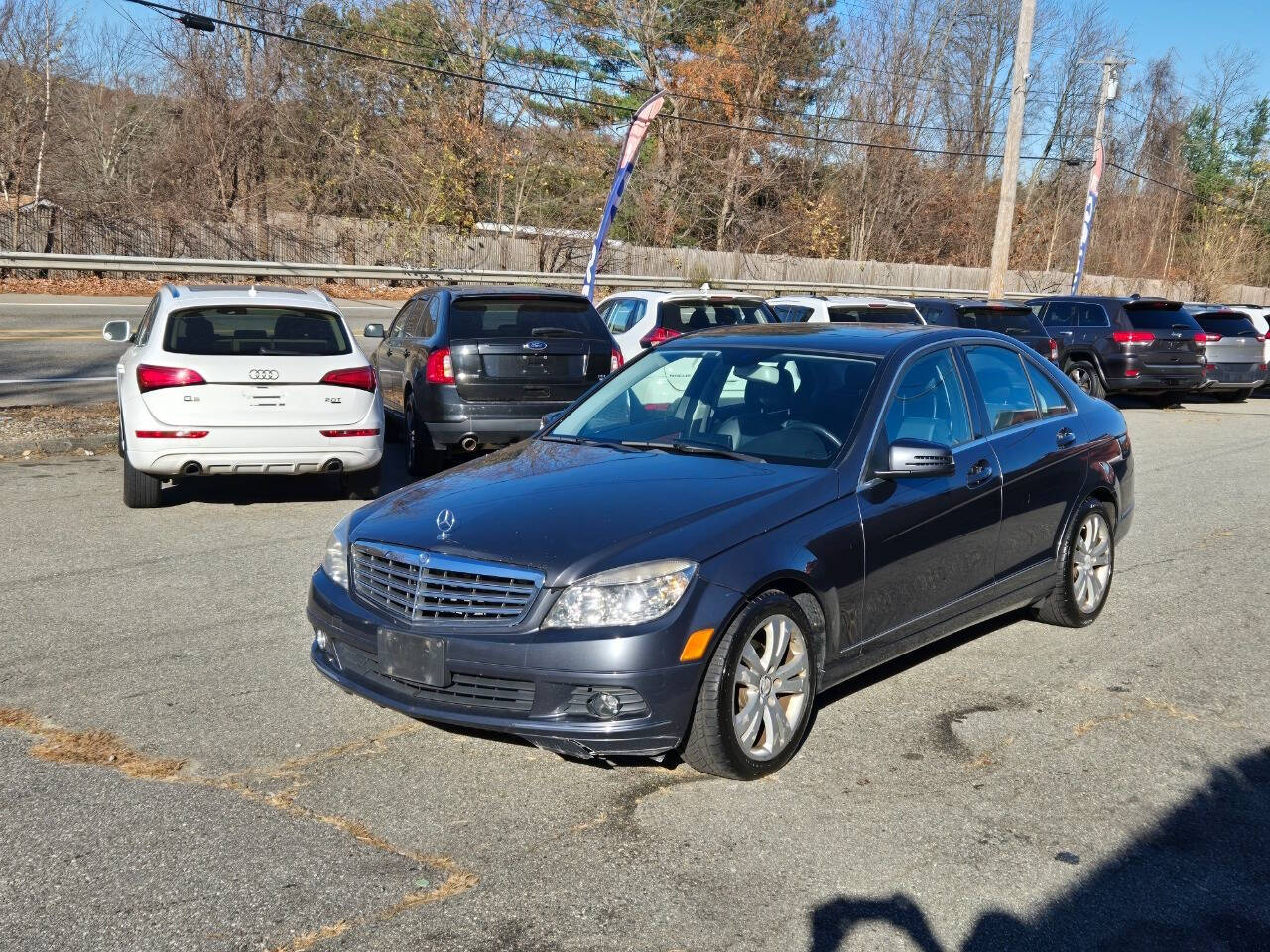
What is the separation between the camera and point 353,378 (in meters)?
9.73

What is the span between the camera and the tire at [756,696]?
4.61 meters

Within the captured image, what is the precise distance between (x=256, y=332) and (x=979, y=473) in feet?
19.3

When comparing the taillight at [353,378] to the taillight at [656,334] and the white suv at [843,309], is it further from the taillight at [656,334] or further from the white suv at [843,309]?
the white suv at [843,309]

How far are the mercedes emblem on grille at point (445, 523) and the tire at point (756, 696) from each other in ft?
3.57

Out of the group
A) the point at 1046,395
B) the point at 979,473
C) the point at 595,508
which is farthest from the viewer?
the point at 1046,395

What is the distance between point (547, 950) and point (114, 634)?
12.2ft

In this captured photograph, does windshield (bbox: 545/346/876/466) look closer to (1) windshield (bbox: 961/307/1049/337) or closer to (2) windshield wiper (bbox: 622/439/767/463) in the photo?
(2) windshield wiper (bbox: 622/439/767/463)

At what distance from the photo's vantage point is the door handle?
5.98 m

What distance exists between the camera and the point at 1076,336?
2016 cm

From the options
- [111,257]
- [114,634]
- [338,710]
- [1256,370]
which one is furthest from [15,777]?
[111,257]

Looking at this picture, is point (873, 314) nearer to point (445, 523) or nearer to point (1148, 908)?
point (445, 523)

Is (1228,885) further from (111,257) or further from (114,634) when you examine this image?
(111,257)

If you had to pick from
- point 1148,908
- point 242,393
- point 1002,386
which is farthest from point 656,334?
point 1148,908

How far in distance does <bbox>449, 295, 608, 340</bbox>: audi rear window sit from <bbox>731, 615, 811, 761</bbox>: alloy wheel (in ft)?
22.3
